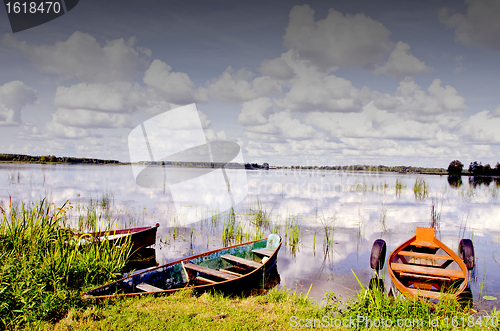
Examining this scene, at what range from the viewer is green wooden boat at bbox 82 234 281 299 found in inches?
250

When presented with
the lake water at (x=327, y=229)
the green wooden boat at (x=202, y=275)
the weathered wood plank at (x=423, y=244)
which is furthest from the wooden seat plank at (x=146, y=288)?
the weathered wood plank at (x=423, y=244)

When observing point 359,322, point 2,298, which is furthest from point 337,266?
point 2,298

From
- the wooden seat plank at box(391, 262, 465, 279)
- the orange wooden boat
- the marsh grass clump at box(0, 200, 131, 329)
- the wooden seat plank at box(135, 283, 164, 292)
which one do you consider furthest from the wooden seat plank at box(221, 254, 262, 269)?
the wooden seat plank at box(391, 262, 465, 279)

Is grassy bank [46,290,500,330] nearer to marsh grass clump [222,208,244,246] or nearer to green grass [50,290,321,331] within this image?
green grass [50,290,321,331]

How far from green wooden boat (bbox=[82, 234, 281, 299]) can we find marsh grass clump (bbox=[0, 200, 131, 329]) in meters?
0.63

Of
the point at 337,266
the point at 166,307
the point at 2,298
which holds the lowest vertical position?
the point at 337,266

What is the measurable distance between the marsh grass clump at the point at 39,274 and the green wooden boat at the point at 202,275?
2.07 feet

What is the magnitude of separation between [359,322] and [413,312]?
1187mm

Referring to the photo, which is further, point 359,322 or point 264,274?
point 264,274

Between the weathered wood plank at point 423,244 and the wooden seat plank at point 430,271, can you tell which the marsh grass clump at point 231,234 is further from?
the wooden seat plank at point 430,271

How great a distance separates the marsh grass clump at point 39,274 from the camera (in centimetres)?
496

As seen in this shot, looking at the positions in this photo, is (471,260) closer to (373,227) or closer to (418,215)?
(373,227)

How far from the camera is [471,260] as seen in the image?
840 cm

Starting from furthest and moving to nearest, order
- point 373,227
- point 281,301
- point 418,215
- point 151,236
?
point 418,215 → point 373,227 → point 151,236 → point 281,301
